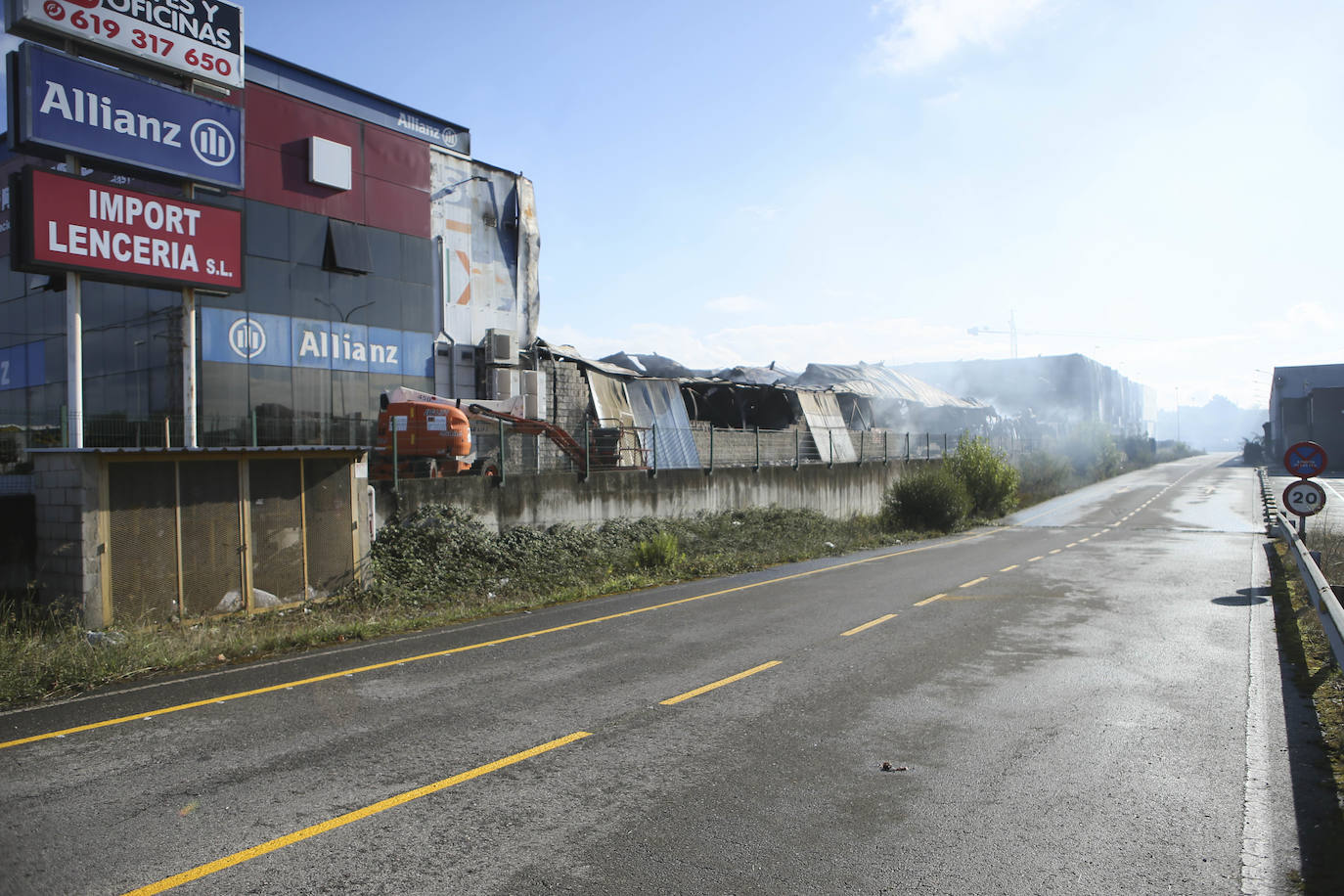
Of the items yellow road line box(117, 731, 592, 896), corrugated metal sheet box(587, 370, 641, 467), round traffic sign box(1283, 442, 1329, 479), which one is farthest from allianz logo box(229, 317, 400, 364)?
round traffic sign box(1283, 442, 1329, 479)

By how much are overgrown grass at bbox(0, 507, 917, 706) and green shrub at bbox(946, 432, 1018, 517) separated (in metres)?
7.88

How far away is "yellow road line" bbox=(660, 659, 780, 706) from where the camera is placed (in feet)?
25.5

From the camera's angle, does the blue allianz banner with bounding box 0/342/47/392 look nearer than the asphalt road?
No

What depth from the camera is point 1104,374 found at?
339 ft

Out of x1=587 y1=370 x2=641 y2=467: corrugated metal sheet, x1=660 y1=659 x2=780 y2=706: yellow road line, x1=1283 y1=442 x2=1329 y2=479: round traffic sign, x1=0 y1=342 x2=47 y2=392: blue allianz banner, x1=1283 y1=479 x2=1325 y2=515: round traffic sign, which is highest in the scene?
x1=0 y1=342 x2=47 y2=392: blue allianz banner

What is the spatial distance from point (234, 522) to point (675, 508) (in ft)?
40.8

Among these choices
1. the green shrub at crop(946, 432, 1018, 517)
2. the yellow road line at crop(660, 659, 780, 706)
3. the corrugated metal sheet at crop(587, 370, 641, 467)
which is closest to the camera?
the yellow road line at crop(660, 659, 780, 706)

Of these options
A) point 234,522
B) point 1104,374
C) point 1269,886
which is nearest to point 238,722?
point 234,522

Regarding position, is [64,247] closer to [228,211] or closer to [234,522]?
[228,211]

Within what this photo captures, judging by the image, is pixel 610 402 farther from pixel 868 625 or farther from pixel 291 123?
pixel 868 625

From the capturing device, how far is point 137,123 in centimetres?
1213

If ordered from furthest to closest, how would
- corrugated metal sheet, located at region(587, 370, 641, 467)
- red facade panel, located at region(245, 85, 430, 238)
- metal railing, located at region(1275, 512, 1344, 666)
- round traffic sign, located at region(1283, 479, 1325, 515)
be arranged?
corrugated metal sheet, located at region(587, 370, 641, 467), red facade panel, located at region(245, 85, 430, 238), round traffic sign, located at region(1283, 479, 1325, 515), metal railing, located at region(1275, 512, 1344, 666)

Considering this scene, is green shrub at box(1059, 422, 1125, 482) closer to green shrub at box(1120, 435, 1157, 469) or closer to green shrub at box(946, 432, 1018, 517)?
green shrub at box(1120, 435, 1157, 469)

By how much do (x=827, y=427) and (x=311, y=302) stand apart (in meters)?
20.6
